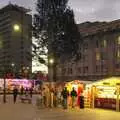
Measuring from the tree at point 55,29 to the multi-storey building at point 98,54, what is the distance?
13189 mm

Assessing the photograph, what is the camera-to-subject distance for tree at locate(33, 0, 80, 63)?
242 ft

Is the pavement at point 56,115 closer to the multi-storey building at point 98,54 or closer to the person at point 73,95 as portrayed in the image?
the person at point 73,95

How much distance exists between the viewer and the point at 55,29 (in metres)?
73.4

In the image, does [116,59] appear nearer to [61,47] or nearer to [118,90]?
[61,47]

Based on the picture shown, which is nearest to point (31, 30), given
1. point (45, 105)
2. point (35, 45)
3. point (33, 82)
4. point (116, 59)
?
point (35, 45)

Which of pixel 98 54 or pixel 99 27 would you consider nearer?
pixel 98 54

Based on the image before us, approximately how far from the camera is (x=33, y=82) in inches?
3570

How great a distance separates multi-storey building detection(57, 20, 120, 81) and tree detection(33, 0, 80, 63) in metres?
13.2

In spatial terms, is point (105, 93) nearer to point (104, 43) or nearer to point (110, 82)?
point (110, 82)

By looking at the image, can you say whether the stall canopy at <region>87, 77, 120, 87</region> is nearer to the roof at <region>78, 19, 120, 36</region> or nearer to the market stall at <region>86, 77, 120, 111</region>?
the market stall at <region>86, 77, 120, 111</region>

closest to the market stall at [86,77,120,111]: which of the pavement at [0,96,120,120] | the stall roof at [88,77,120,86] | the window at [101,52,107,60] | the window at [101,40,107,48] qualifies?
the stall roof at [88,77,120,86]

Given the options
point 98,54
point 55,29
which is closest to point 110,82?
point 55,29

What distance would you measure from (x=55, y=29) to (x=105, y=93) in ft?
117

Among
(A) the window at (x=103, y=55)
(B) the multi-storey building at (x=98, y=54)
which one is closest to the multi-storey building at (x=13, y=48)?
(B) the multi-storey building at (x=98, y=54)
